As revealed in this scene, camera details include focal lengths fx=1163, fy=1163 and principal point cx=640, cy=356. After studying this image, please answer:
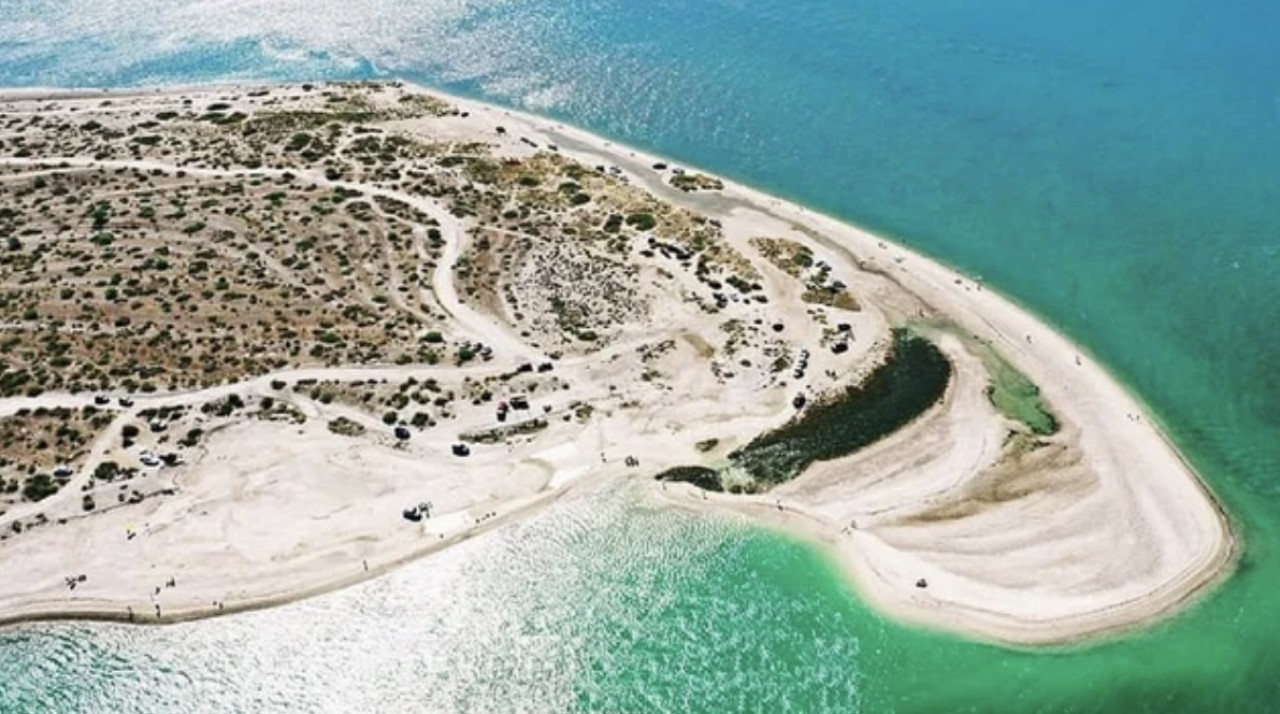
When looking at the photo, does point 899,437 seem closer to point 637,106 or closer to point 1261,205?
point 1261,205

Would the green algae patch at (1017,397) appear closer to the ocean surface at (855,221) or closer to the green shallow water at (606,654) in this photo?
the ocean surface at (855,221)

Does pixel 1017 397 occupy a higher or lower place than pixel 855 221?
lower

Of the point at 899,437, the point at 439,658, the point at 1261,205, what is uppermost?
the point at 1261,205

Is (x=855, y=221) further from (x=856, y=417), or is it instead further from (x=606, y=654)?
(x=606, y=654)

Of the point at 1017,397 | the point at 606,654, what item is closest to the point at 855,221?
the point at 1017,397

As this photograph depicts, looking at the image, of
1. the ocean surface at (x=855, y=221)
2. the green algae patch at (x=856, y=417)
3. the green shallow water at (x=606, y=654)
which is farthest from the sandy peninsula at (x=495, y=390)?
the ocean surface at (x=855, y=221)

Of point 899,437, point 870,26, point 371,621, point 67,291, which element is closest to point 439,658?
point 371,621
